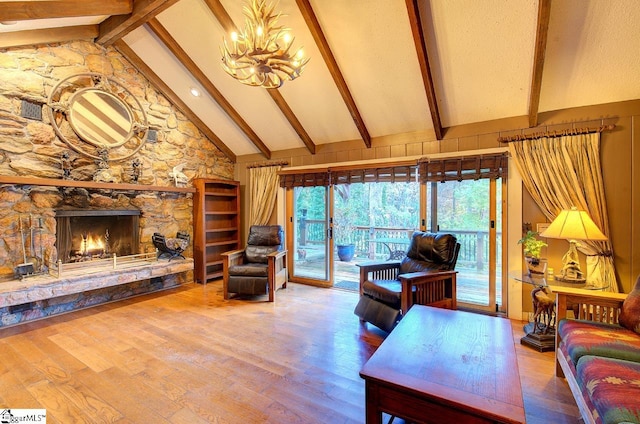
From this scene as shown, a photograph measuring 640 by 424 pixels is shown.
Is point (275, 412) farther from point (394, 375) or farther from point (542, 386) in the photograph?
point (542, 386)

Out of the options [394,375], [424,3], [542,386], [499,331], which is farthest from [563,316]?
[424,3]

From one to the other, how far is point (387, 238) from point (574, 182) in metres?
2.98

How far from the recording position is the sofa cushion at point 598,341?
1.70 meters

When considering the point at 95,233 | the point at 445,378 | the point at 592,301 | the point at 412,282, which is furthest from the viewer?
the point at 95,233

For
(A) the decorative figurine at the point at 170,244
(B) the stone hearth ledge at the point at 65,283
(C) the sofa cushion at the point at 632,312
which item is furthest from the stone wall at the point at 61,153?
(C) the sofa cushion at the point at 632,312

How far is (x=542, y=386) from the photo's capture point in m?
2.18

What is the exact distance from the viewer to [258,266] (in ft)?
13.9

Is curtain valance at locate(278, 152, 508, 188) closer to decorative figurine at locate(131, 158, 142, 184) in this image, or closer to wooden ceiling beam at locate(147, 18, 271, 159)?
wooden ceiling beam at locate(147, 18, 271, 159)

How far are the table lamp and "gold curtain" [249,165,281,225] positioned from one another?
393 centimetres

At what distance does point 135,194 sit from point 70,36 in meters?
2.05

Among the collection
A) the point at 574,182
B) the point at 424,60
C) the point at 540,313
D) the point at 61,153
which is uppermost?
the point at 424,60

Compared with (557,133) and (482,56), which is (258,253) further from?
(557,133)

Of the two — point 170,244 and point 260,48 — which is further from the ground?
point 260,48

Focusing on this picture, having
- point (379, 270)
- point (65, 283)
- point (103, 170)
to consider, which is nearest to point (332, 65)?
point (379, 270)
